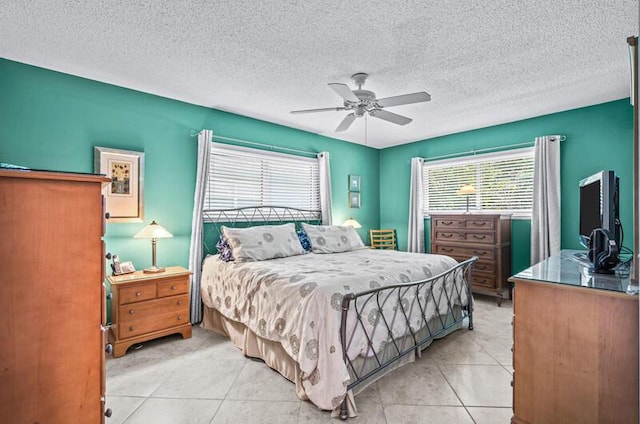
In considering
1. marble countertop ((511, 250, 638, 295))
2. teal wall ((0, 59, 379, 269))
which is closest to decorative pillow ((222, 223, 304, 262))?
teal wall ((0, 59, 379, 269))

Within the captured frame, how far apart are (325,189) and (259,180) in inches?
44.2

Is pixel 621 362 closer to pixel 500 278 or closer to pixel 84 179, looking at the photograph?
pixel 84 179

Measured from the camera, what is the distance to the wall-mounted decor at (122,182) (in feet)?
9.84

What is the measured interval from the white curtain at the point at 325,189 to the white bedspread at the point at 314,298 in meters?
1.48

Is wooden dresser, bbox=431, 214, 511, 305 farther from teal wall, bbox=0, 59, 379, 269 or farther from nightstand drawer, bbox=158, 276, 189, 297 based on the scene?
nightstand drawer, bbox=158, 276, 189, 297

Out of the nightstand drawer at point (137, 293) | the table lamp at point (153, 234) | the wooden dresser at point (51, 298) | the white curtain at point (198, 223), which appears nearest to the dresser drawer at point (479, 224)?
the white curtain at point (198, 223)

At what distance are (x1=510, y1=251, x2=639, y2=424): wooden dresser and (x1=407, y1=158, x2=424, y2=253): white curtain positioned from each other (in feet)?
11.8

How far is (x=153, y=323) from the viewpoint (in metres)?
2.87

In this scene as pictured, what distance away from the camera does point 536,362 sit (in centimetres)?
160

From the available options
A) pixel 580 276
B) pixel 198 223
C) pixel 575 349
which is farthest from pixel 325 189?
pixel 575 349

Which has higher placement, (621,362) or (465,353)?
(621,362)

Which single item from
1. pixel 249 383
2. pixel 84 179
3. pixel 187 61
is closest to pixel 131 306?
pixel 249 383

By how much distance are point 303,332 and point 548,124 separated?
4.39 meters

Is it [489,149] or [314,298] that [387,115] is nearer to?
[314,298]
